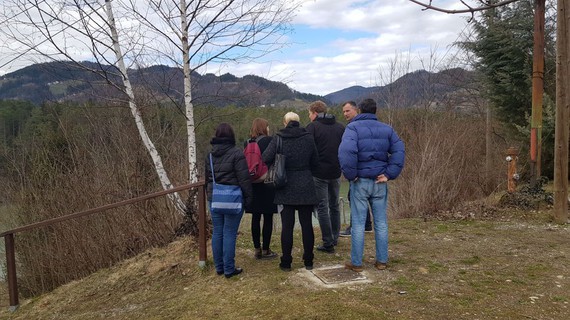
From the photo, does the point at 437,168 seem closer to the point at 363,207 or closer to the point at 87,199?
the point at 363,207

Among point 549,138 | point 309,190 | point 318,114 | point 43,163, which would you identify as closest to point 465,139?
point 549,138

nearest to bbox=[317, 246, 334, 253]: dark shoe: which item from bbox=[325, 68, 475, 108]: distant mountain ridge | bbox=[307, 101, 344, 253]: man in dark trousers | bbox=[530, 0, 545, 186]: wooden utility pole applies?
bbox=[307, 101, 344, 253]: man in dark trousers

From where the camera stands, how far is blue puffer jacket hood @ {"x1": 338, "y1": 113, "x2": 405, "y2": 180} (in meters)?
4.10

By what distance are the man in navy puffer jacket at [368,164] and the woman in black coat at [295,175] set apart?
36 centimetres

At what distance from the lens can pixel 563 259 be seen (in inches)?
191

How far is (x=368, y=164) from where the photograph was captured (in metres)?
4.15

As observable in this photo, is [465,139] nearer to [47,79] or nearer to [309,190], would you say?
[309,190]

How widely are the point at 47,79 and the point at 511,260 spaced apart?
713cm

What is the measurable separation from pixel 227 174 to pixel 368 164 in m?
1.39

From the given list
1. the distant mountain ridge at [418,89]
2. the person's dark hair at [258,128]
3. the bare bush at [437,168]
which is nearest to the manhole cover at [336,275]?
the person's dark hair at [258,128]

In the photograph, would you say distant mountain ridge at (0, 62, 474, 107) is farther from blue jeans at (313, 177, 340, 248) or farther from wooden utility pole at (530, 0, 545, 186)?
wooden utility pole at (530, 0, 545, 186)

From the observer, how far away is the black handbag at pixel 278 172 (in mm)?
4141

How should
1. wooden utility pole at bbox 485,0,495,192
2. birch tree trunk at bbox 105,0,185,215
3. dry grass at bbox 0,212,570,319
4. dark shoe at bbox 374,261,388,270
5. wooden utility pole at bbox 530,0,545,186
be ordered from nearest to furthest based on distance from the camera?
dry grass at bbox 0,212,570,319, dark shoe at bbox 374,261,388,270, birch tree trunk at bbox 105,0,185,215, wooden utility pole at bbox 530,0,545,186, wooden utility pole at bbox 485,0,495,192

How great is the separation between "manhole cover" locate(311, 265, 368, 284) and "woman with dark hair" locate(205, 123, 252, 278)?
0.95 m
